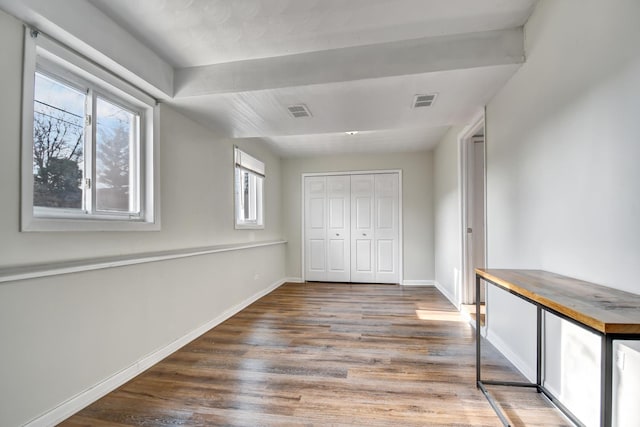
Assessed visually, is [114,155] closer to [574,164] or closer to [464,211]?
[574,164]

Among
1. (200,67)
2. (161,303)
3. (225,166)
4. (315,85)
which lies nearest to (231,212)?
(225,166)

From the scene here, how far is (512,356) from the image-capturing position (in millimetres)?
2170

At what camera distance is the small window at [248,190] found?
3.93 meters

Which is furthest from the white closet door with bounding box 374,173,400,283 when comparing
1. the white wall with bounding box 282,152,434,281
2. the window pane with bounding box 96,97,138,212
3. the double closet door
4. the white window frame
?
the window pane with bounding box 96,97,138,212

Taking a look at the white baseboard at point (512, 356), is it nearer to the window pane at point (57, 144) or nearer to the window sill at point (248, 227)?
the window sill at point (248, 227)

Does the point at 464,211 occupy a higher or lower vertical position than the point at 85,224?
higher

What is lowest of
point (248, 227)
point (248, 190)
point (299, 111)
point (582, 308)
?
point (582, 308)

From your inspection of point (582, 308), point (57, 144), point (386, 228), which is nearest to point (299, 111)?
point (57, 144)

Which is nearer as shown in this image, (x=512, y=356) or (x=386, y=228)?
(x=512, y=356)

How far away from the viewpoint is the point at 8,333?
1381 mm

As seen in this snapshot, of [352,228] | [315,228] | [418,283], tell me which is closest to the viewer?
[418,283]

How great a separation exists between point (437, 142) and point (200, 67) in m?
3.71

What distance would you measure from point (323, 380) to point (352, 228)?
3648mm

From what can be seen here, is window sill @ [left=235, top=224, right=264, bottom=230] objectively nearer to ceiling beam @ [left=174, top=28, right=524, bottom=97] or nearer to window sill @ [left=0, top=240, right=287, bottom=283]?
window sill @ [left=0, top=240, right=287, bottom=283]
